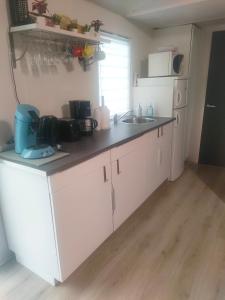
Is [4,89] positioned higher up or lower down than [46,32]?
lower down

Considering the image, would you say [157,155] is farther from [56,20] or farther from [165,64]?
[56,20]

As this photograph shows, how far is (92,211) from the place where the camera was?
1.65 m

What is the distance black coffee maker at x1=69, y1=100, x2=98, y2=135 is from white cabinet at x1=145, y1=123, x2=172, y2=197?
1.94ft

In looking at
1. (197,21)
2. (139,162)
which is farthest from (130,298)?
(197,21)

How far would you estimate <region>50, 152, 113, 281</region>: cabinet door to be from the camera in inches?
54.1

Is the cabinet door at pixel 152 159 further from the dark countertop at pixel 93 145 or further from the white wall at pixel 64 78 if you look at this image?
the white wall at pixel 64 78

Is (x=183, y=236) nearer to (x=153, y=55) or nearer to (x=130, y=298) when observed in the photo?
(x=130, y=298)

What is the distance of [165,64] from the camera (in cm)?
289

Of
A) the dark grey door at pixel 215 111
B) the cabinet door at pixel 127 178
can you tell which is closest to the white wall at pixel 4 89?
the cabinet door at pixel 127 178

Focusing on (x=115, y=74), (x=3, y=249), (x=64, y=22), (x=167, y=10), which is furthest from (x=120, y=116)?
(x=3, y=249)

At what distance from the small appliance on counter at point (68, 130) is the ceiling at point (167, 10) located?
4.33 ft

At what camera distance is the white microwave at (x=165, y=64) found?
9.39 ft

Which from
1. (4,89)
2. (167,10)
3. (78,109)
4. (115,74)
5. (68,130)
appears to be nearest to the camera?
(4,89)

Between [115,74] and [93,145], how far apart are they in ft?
4.56
